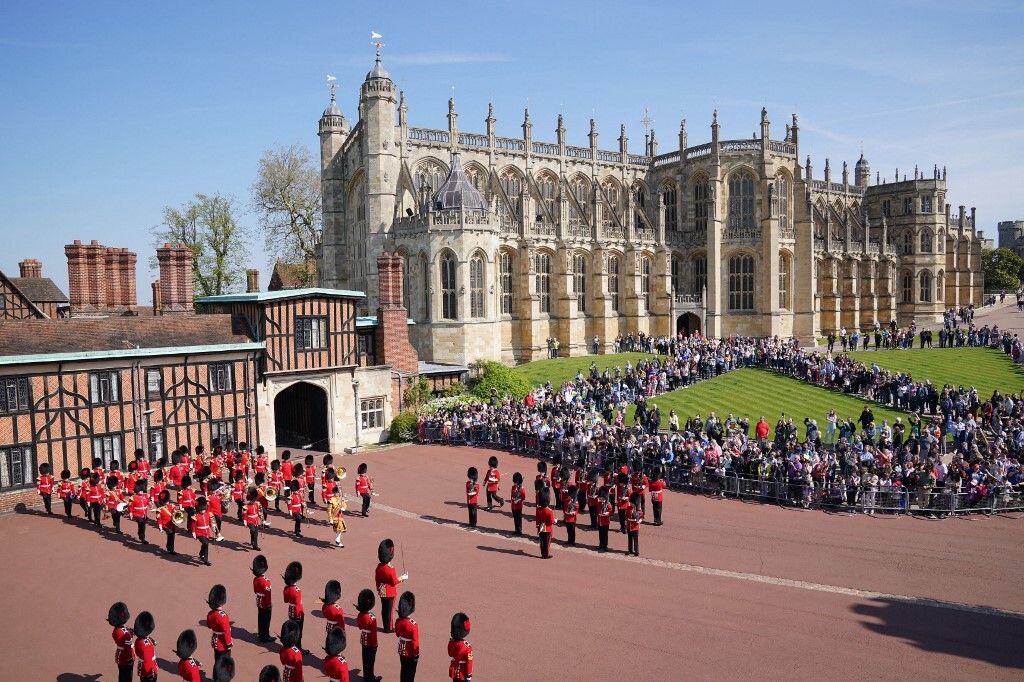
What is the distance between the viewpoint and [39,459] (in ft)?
66.5

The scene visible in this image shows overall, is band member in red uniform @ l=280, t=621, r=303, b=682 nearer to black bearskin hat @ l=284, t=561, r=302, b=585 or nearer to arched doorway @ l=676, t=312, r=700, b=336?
black bearskin hat @ l=284, t=561, r=302, b=585

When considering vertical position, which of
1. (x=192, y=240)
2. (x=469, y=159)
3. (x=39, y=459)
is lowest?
(x=39, y=459)

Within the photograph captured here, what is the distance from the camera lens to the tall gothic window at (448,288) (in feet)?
127

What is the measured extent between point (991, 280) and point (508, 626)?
3609 inches

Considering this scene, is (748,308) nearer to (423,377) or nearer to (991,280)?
(423,377)

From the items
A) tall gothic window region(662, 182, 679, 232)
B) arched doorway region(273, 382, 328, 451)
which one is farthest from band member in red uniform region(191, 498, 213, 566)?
tall gothic window region(662, 182, 679, 232)

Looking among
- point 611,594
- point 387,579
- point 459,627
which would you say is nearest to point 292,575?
point 387,579

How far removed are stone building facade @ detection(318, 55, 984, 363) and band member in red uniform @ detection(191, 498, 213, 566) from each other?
2376 centimetres

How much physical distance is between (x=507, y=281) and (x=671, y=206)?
15.7 metres

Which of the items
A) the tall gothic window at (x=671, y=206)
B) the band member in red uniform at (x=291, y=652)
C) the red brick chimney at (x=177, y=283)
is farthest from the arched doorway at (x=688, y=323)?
the band member in red uniform at (x=291, y=652)

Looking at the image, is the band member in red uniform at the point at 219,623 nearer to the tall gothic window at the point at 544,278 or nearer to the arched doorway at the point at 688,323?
the tall gothic window at the point at 544,278

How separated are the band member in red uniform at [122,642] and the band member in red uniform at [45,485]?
35.3 feet

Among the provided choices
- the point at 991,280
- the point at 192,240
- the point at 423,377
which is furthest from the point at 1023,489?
the point at 991,280

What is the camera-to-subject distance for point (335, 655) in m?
9.23
